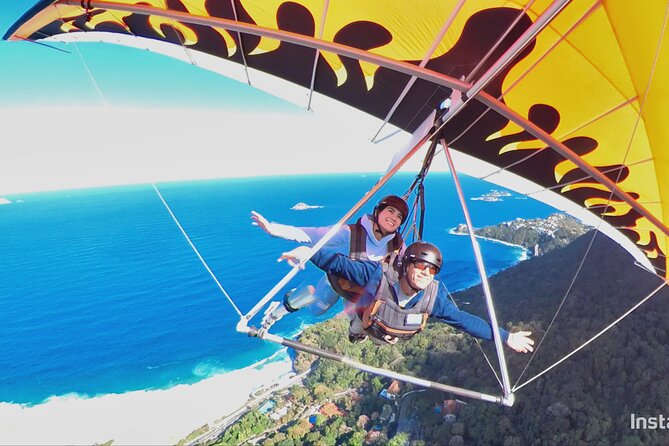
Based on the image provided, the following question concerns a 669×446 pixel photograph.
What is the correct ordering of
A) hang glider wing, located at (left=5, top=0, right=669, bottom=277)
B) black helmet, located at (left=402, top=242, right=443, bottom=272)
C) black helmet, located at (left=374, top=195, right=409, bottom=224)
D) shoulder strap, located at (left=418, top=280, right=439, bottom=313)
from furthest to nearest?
black helmet, located at (left=374, top=195, right=409, bottom=224) → shoulder strap, located at (left=418, top=280, right=439, bottom=313) → black helmet, located at (left=402, top=242, right=443, bottom=272) → hang glider wing, located at (left=5, top=0, right=669, bottom=277)

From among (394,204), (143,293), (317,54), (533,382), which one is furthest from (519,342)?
(143,293)

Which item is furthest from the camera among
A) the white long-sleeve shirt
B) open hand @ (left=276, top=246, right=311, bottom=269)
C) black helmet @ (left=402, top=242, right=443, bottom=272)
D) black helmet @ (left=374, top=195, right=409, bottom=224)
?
black helmet @ (left=374, top=195, right=409, bottom=224)

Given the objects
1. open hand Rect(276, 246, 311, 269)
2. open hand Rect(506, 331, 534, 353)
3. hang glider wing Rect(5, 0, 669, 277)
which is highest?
hang glider wing Rect(5, 0, 669, 277)

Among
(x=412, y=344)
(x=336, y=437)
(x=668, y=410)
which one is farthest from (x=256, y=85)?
(x=412, y=344)

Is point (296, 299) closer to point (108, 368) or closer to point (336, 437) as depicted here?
point (336, 437)

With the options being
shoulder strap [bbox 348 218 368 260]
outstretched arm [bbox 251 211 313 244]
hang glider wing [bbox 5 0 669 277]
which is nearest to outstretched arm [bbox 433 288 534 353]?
shoulder strap [bbox 348 218 368 260]

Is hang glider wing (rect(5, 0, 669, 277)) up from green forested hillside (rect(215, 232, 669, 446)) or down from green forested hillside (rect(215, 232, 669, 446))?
up

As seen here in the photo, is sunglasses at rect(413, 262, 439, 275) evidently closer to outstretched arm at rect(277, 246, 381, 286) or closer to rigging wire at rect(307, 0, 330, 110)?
outstretched arm at rect(277, 246, 381, 286)
